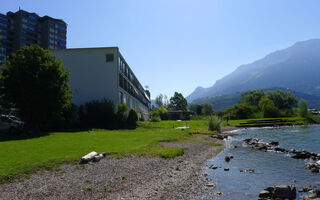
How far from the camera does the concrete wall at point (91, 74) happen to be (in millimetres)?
42750

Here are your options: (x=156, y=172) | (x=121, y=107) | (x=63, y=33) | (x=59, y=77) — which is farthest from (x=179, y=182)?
(x=63, y=33)

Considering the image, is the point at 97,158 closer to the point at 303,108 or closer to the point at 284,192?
the point at 284,192

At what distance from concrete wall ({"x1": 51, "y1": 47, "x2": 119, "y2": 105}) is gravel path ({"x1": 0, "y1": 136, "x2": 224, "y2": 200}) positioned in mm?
31330

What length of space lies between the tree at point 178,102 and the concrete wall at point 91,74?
366 feet

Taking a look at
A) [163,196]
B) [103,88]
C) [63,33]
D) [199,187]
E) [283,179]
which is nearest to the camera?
[163,196]

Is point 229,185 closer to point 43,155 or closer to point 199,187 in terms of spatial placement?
point 199,187

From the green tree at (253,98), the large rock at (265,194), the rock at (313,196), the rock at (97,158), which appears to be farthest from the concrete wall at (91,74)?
the green tree at (253,98)

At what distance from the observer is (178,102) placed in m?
152

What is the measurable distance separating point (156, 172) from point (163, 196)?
3.24 meters

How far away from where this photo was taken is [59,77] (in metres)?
28.4

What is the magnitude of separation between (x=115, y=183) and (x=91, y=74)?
122ft

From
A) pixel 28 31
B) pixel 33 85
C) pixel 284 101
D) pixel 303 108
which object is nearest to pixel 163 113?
pixel 303 108

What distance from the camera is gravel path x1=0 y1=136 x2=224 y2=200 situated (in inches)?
306

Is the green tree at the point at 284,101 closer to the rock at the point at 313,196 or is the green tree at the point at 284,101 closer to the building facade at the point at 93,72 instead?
the building facade at the point at 93,72
